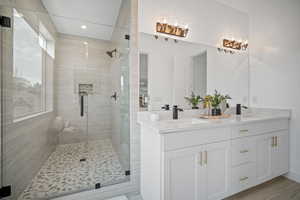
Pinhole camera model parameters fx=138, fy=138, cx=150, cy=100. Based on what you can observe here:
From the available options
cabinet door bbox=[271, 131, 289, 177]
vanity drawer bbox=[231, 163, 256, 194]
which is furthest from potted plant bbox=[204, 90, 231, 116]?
cabinet door bbox=[271, 131, 289, 177]

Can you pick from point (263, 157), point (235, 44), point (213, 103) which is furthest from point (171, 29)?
point (263, 157)

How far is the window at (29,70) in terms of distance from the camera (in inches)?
59.6

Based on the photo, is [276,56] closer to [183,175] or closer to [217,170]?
[217,170]

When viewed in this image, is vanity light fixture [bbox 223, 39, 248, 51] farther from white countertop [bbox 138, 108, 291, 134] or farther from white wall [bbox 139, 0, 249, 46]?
white countertop [bbox 138, 108, 291, 134]

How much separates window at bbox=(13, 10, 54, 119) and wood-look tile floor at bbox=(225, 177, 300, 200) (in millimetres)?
2624

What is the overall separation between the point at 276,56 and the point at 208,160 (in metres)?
1.99

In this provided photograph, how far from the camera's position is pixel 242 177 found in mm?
1555

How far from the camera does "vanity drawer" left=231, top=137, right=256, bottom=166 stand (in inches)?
58.7

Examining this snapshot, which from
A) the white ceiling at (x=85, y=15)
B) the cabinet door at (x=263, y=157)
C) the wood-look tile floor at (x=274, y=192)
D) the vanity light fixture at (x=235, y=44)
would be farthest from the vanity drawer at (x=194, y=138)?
the white ceiling at (x=85, y=15)

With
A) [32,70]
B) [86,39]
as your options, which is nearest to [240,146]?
[86,39]

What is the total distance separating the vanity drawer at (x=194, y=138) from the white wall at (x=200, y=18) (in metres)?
1.29

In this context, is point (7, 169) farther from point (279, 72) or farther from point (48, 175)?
point (279, 72)

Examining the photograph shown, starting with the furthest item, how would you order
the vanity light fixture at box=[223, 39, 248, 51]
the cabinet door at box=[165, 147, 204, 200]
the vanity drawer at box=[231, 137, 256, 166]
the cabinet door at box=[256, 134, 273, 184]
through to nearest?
the vanity light fixture at box=[223, 39, 248, 51], the cabinet door at box=[256, 134, 273, 184], the vanity drawer at box=[231, 137, 256, 166], the cabinet door at box=[165, 147, 204, 200]

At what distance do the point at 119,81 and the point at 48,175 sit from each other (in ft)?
5.02
